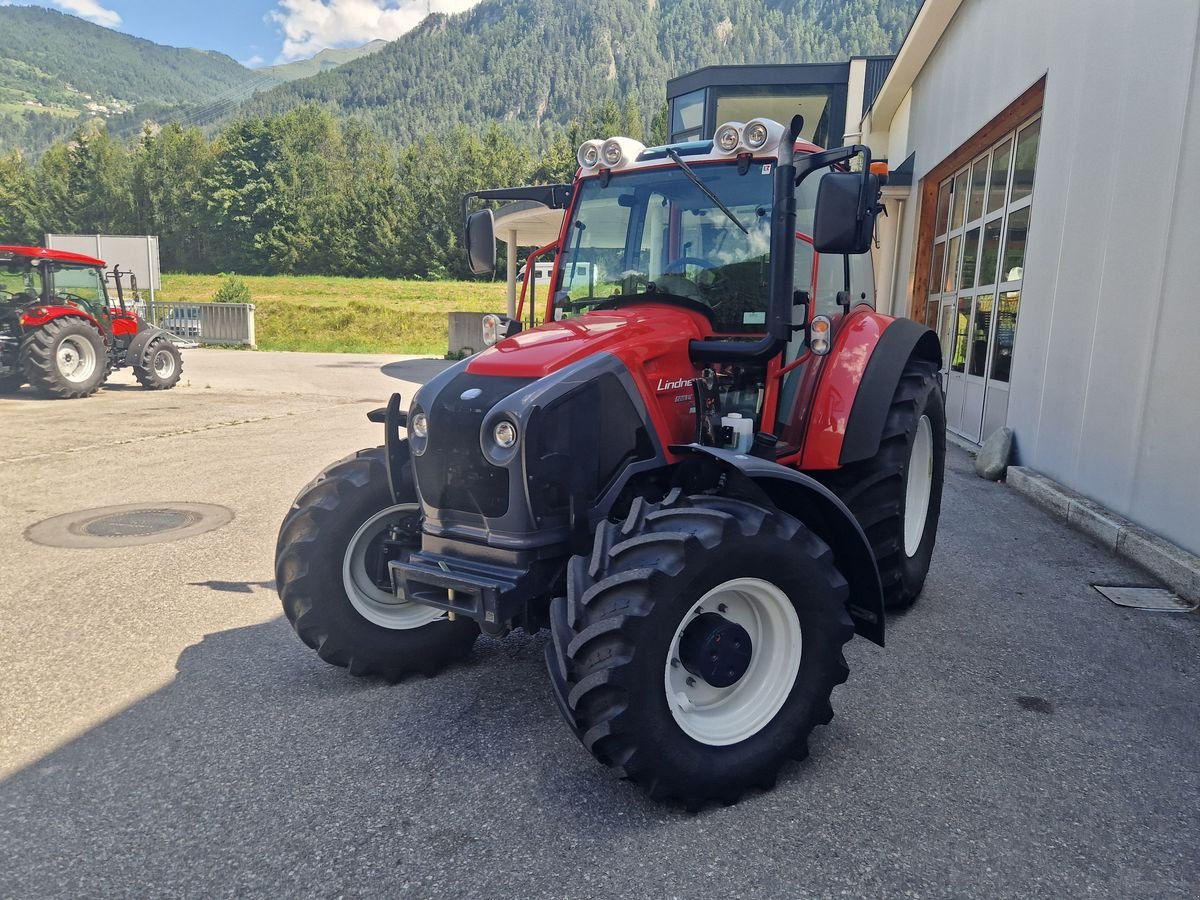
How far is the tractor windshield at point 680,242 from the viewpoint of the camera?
353 centimetres

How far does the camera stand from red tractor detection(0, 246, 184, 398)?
12.5m

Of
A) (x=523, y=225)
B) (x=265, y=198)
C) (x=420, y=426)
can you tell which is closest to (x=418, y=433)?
(x=420, y=426)

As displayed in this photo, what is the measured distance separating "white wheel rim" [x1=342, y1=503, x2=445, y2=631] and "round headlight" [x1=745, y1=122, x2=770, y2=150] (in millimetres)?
2033

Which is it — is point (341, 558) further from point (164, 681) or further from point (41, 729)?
point (41, 729)

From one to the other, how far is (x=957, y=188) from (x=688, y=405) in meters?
10.2

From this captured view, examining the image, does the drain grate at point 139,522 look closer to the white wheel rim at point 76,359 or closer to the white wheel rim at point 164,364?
the white wheel rim at point 76,359

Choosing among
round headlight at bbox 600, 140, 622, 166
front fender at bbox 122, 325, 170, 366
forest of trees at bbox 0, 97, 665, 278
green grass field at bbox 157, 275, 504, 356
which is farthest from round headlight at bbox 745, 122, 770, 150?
forest of trees at bbox 0, 97, 665, 278

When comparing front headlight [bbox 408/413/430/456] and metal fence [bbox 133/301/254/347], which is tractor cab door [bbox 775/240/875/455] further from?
metal fence [bbox 133/301/254/347]

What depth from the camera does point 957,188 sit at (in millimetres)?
11727

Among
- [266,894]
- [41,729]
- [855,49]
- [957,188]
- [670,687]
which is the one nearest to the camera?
[266,894]

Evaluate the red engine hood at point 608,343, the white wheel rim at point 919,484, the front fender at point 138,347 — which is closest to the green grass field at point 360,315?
the front fender at point 138,347

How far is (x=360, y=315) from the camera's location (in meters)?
35.1

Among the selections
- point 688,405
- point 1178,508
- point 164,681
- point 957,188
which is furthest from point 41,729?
Answer: point 957,188

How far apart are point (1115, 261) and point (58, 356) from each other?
A: 1375cm
